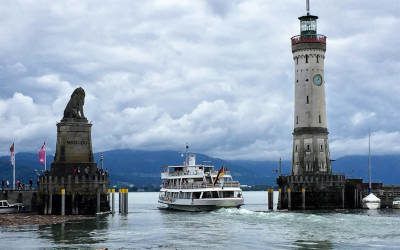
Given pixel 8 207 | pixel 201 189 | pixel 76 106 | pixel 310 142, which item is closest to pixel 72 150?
pixel 76 106

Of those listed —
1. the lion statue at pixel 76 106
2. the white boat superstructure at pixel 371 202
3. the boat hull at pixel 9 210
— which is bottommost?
the boat hull at pixel 9 210

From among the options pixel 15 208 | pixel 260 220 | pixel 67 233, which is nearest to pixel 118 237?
pixel 67 233

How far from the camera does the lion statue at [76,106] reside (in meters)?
94.4

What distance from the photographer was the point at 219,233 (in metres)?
69.0

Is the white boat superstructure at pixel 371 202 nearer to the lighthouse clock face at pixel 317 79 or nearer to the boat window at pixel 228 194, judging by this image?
the lighthouse clock face at pixel 317 79

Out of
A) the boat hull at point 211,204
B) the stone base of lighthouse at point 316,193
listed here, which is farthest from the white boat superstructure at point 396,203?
the boat hull at point 211,204

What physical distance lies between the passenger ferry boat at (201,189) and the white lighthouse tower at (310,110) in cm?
1304

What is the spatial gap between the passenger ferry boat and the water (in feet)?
31.5

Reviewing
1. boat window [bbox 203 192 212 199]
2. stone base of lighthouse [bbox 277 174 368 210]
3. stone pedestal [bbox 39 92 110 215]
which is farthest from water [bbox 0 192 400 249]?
stone base of lighthouse [bbox 277 174 368 210]

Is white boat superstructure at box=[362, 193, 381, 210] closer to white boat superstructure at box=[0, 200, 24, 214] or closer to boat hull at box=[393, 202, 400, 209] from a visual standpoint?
boat hull at box=[393, 202, 400, 209]

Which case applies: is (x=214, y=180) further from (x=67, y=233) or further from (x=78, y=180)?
(x=67, y=233)

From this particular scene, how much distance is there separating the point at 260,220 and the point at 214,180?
63.5 ft

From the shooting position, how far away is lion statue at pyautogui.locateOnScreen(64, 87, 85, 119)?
310 ft

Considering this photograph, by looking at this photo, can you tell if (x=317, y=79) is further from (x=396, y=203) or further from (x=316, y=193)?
(x=396, y=203)
